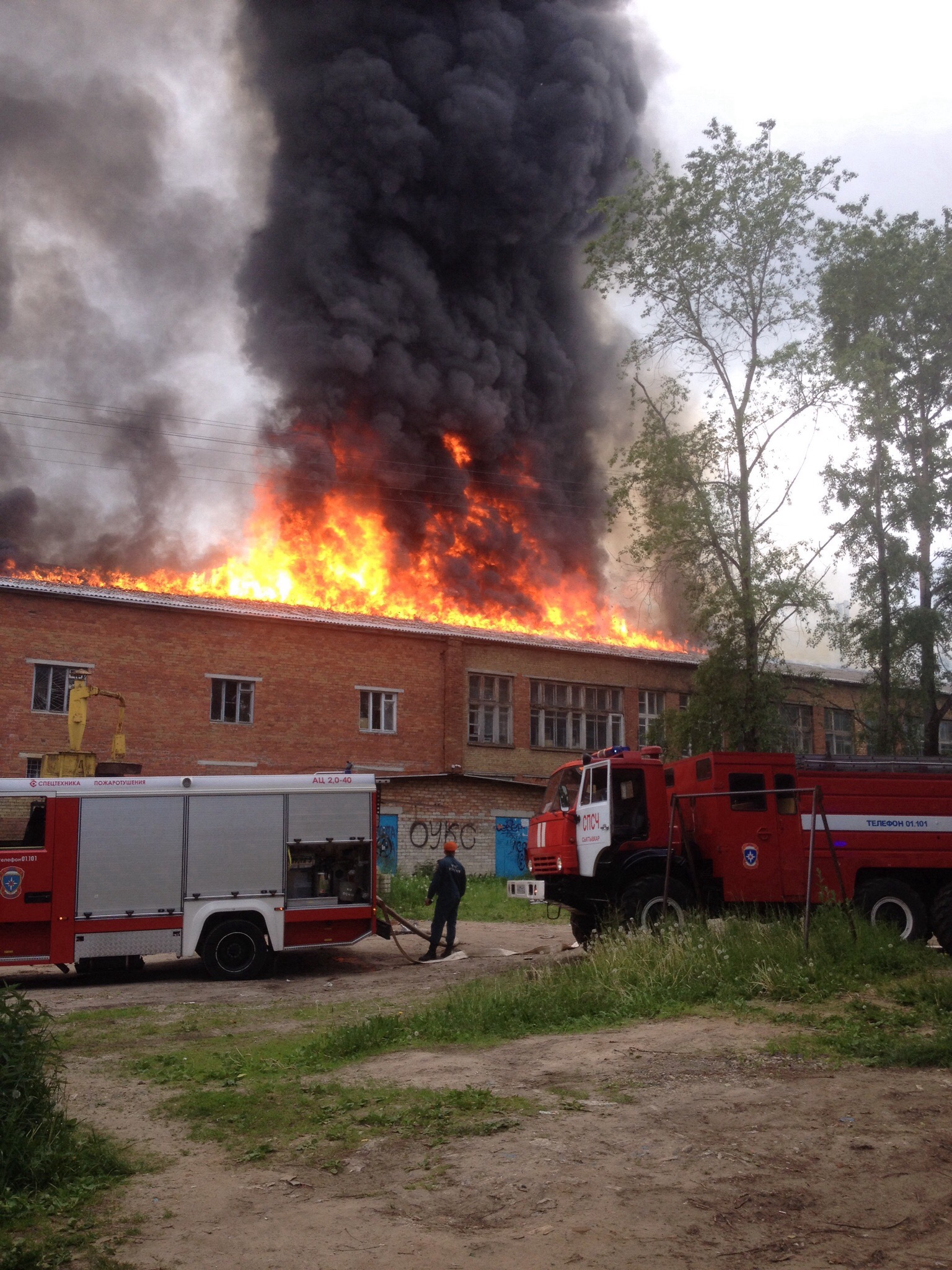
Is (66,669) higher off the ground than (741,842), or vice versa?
(66,669)

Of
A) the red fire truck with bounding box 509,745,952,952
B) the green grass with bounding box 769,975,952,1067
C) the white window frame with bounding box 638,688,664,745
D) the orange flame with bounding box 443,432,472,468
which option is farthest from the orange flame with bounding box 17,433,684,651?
the green grass with bounding box 769,975,952,1067

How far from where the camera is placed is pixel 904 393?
27.7 m

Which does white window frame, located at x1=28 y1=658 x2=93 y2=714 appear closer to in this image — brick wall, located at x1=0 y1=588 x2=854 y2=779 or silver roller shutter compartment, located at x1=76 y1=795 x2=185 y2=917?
brick wall, located at x1=0 y1=588 x2=854 y2=779

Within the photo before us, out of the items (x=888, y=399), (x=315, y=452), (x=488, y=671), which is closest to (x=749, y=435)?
(x=888, y=399)

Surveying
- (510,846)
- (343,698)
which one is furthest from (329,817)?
(510,846)

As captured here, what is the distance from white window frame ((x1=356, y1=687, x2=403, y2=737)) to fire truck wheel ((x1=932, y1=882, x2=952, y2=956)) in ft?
60.8

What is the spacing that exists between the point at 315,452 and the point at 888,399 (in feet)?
61.3

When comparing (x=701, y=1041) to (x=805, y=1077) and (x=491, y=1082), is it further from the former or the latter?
(x=491, y=1082)

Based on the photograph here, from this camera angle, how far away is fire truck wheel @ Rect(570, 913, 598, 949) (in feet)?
46.6

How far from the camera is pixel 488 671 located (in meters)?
31.8

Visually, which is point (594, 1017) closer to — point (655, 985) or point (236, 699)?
point (655, 985)

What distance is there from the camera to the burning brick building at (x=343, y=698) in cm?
2592

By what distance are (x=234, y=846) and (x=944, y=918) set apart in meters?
8.99

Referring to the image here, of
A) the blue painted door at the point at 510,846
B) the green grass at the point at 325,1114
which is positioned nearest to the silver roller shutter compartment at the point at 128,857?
the green grass at the point at 325,1114
